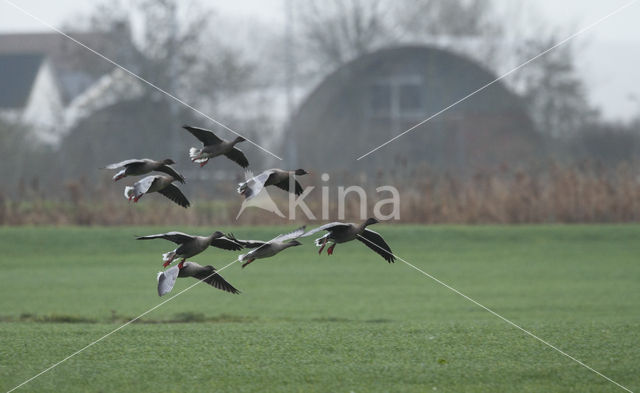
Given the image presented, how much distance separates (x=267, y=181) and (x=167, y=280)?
35.8 inches

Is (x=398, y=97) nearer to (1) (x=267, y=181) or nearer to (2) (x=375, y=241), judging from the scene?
(2) (x=375, y=241)

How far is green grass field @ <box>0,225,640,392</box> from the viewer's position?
5.91 m

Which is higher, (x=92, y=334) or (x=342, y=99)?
(x=342, y=99)

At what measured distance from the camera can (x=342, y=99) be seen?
126 ft

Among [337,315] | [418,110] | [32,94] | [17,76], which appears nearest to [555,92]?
[418,110]

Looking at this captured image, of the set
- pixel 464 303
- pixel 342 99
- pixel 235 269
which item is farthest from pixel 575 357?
pixel 342 99

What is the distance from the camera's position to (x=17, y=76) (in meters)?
42.6

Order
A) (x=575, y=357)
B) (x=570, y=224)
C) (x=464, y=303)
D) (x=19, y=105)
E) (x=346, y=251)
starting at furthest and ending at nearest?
(x=19, y=105)
(x=570, y=224)
(x=346, y=251)
(x=464, y=303)
(x=575, y=357)

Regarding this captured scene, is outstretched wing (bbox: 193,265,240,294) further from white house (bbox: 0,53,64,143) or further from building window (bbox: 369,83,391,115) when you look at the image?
building window (bbox: 369,83,391,115)

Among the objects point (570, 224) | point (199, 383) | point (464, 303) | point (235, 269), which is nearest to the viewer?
point (199, 383)

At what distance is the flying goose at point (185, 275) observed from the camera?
5445mm

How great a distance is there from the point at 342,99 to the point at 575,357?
107ft

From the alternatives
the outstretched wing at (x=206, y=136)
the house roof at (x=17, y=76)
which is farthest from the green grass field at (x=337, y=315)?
the house roof at (x=17, y=76)

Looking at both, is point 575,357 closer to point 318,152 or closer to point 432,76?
point 318,152
